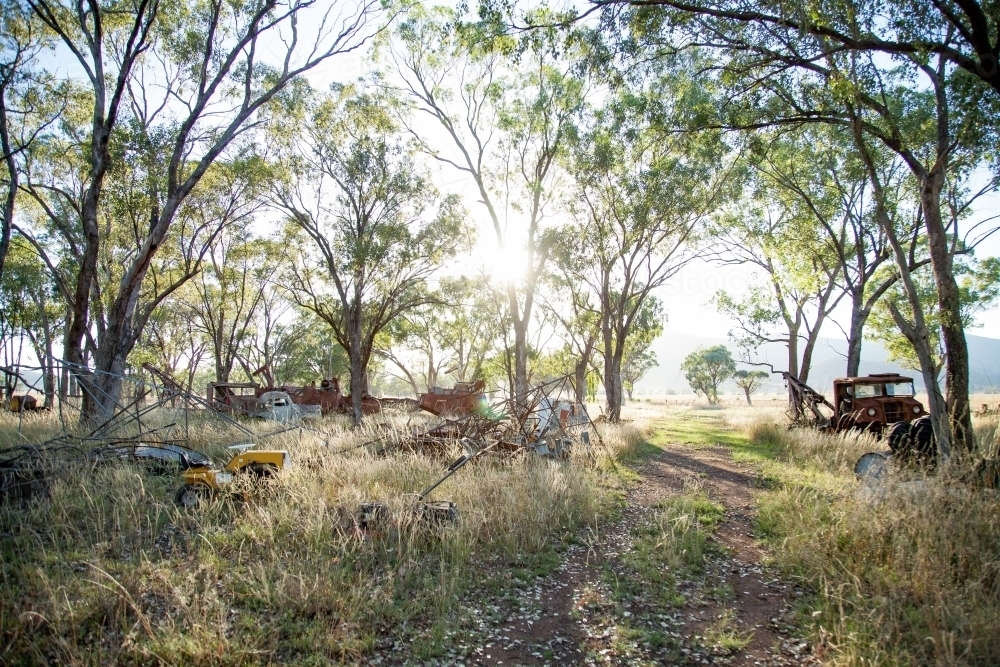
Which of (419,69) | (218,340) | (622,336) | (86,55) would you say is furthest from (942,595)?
(218,340)

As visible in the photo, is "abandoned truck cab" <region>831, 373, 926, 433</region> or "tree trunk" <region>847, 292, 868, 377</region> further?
"tree trunk" <region>847, 292, 868, 377</region>

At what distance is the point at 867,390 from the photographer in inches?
574

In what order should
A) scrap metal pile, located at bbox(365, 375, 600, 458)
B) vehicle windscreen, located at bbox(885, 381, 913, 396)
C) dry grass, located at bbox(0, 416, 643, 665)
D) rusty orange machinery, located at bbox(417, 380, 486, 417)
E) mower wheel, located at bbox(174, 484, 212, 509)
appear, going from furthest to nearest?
1. rusty orange machinery, located at bbox(417, 380, 486, 417)
2. vehicle windscreen, located at bbox(885, 381, 913, 396)
3. scrap metal pile, located at bbox(365, 375, 600, 458)
4. mower wheel, located at bbox(174, 484, 212, 509)
5. dry grass, located at bbox(0, 416, 643, 665)

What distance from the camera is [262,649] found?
3.72m

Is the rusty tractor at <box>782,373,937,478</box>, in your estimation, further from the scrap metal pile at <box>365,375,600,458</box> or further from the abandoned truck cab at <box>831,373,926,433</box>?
the scrap metal pile at <box>365,375,600,458</box>

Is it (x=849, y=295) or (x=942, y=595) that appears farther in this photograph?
(x=849, y=295)

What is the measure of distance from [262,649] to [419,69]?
1828 centimetres

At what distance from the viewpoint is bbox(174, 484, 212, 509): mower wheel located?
6.61m

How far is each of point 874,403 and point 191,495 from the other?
15.7 metres

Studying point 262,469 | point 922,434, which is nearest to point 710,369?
point 922,434

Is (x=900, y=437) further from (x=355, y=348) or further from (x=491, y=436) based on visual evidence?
(x=355, y=348)

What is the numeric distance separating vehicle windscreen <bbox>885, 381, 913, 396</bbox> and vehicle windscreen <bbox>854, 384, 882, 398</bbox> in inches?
8.4

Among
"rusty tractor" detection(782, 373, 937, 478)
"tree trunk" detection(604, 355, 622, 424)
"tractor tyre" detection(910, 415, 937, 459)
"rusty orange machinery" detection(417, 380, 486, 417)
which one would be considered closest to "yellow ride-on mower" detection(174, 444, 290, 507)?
"tractor tyre" detection(910, 415, 937, 459)

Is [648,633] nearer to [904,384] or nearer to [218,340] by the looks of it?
[904,384]
